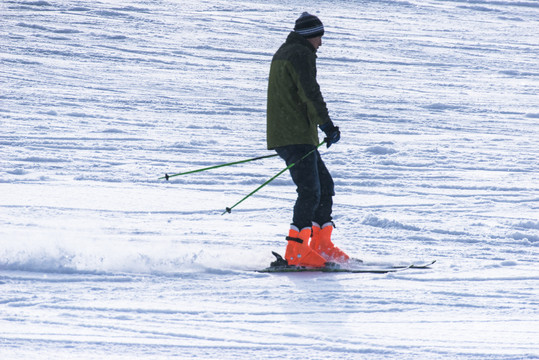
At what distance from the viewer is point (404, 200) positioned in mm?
6500

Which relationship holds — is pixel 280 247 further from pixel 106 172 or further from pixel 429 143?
pixel 429 143

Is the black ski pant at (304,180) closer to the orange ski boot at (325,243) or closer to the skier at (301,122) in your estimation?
the skier at (301,122)

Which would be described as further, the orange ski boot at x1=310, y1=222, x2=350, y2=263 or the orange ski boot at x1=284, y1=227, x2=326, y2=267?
the orange ski boot at x1=310, y1=222, x2=350, y2=263

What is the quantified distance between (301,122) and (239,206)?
1.99m

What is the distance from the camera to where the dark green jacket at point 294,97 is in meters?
4.24

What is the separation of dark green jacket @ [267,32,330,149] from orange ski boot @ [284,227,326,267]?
23.7 inches

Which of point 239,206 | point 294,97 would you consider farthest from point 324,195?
point 239,206

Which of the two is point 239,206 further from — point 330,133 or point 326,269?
point 330,133

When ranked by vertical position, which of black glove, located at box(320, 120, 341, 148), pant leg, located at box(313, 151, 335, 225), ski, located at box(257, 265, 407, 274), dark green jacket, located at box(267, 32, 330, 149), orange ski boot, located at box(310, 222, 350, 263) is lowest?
ski, located at box(257, 265, 407, 274)

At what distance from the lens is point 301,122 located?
438cm

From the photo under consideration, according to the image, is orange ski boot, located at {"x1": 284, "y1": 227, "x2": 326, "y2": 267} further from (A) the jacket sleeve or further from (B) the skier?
(A) the jacket sleeve

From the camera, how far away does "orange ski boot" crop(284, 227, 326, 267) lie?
A: 14.9ft

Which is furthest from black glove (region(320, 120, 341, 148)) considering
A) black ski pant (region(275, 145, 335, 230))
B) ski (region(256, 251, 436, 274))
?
ski (region(256, 251, 436, 274))

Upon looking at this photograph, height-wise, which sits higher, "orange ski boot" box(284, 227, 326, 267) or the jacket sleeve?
the jacket sleeve
